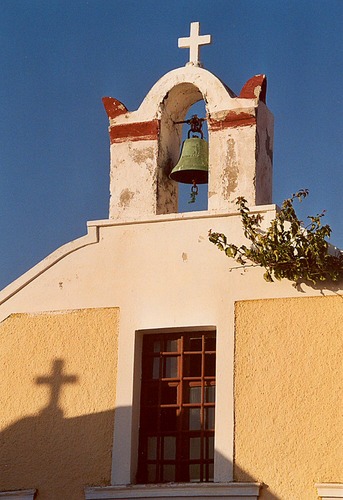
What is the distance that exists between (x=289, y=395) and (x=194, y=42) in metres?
3.99

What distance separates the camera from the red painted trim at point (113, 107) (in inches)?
548

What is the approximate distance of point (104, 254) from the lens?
13422 millimetres

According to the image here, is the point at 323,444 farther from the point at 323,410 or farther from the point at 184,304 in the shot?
the point at 184,304

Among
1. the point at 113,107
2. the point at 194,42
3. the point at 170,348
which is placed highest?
the point at 194,42

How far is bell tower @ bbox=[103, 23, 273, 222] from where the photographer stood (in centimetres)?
1323

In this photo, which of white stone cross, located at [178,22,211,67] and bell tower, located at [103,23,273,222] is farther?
white stone cross, located at [178,22,211,67]

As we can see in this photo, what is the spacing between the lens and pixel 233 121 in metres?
13.4

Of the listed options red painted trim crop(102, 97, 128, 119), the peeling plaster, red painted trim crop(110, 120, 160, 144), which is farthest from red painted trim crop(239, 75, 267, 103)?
the peeling plaster

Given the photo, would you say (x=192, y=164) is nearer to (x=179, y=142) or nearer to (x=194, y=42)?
(x=179, y=142)

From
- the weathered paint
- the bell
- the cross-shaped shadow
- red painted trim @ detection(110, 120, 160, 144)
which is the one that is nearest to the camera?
the cross-shaped shadow

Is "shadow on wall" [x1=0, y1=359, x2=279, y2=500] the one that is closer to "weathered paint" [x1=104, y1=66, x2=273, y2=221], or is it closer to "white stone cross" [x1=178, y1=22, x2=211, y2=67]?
"weathered paint" [x1=104, y1=66, x2=273, y2=221]

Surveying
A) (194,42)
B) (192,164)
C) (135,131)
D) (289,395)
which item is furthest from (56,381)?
(194,42)

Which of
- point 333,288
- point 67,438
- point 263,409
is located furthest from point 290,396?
point 67,438

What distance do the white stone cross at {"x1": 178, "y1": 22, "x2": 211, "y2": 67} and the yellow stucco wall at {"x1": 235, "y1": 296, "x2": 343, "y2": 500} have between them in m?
2.87
